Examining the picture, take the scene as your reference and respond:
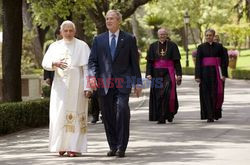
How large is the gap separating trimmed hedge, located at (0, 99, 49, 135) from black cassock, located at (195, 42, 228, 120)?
3.24m

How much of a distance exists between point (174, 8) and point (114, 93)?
67.6 m

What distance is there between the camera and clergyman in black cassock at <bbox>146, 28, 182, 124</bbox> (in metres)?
16.7

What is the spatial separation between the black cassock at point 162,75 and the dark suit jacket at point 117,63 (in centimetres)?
550

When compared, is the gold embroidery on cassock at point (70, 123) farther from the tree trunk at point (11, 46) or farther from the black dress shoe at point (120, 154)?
the tree trunk at point (11, 46)

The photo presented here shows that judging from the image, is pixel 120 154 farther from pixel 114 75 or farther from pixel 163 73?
pixel 163 73

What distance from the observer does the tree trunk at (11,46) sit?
17594 millimetres

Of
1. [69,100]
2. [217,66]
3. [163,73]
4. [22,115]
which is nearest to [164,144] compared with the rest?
[69,100]

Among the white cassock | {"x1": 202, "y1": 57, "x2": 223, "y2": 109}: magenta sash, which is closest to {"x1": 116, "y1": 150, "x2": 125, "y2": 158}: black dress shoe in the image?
the white cassock

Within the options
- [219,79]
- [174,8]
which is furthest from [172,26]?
[219,79]

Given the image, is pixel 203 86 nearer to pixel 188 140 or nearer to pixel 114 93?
pixel 188 140

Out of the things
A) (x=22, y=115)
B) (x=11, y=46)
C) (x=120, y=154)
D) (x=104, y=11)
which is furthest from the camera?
(x=104, y=11)

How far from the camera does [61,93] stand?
447 inches

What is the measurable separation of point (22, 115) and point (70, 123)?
4.78m

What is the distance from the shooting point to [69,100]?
11312mm
